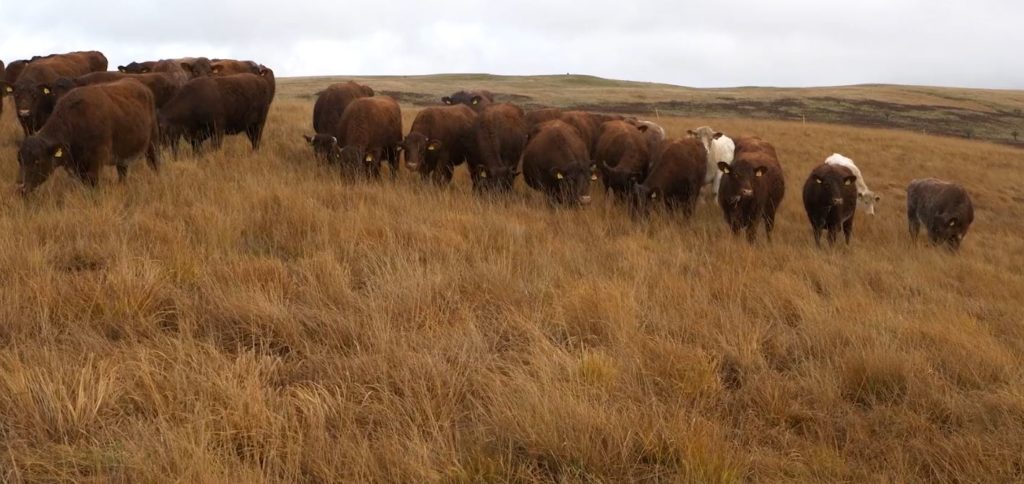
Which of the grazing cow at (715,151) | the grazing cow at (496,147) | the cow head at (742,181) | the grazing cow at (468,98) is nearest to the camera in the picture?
the cow head at (742,181)

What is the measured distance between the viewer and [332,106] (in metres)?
14.4

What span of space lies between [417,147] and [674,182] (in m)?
4.25

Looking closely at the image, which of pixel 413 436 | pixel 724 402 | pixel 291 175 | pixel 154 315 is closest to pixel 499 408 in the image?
pixel 413 436

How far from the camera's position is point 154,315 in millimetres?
4648

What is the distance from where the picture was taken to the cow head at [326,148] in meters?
11.9

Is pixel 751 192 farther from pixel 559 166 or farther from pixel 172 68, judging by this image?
pixel 172 68

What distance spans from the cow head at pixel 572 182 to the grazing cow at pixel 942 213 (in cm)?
693

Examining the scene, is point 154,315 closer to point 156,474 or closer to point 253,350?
point 253,350

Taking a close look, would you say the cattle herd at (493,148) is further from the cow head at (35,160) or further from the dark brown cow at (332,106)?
the cow head at (35,160)

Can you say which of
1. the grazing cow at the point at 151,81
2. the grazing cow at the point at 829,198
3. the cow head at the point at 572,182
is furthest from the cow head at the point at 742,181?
the grazing cow at the point at 151,81

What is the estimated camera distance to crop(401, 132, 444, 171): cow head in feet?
37.8

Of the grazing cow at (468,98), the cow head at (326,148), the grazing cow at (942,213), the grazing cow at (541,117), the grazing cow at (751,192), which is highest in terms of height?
the grazing cow at (468,98)

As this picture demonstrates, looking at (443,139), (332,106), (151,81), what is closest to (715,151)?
(443,139)

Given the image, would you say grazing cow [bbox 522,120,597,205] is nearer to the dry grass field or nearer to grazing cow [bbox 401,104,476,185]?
grazing cow [bbox 401,104,476,185]
